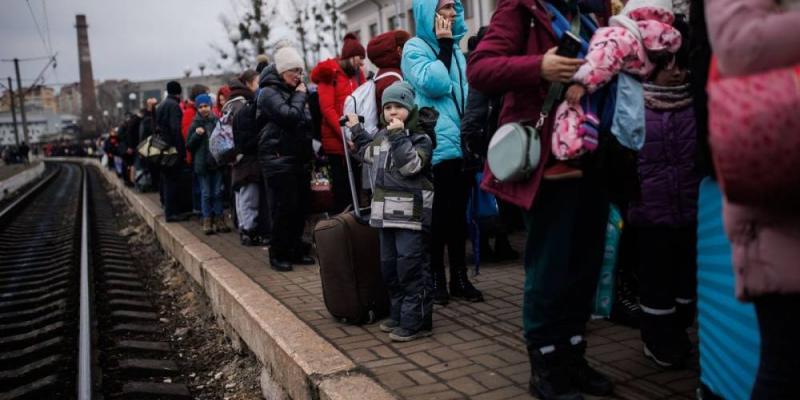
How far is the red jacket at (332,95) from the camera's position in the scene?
6867 millimetres

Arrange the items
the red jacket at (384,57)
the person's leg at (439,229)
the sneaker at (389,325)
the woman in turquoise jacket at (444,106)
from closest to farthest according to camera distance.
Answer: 1. the sneaker at (389,325)
2. the woman in turquoise jacket at (444,106)
3. the person's leg at (439,229)
4. the red jacket at (384,57)

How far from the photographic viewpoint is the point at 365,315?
502 cm

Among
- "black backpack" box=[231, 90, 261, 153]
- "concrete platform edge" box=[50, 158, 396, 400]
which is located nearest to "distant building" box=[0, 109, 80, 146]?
"black backpack" box=[231, 90, 261, 153]

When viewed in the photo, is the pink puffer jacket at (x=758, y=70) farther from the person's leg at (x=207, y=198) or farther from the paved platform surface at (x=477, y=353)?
the person's leg at (x=207, y=198)

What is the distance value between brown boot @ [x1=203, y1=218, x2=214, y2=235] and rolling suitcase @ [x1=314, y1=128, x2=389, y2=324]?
5055 mm

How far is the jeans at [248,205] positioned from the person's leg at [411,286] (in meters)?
4.26

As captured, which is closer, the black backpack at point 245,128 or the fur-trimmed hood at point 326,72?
the fur-trimmed hood at point 326,72

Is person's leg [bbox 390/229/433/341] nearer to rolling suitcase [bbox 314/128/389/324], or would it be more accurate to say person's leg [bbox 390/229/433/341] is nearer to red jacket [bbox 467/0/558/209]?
rolling suitcase [bbox 314/128/389/324]

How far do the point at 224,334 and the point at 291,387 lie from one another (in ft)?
7.27

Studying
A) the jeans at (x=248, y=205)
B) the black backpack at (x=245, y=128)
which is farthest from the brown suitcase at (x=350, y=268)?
the jeans at (x=248, y=205)

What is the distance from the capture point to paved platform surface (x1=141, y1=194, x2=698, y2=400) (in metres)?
3.62

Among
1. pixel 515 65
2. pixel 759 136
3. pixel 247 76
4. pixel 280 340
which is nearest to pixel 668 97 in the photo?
pixel 515 65

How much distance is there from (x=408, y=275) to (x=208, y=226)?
5.87m

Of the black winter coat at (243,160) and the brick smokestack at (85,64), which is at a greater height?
the brick smokestack at (85,64)
